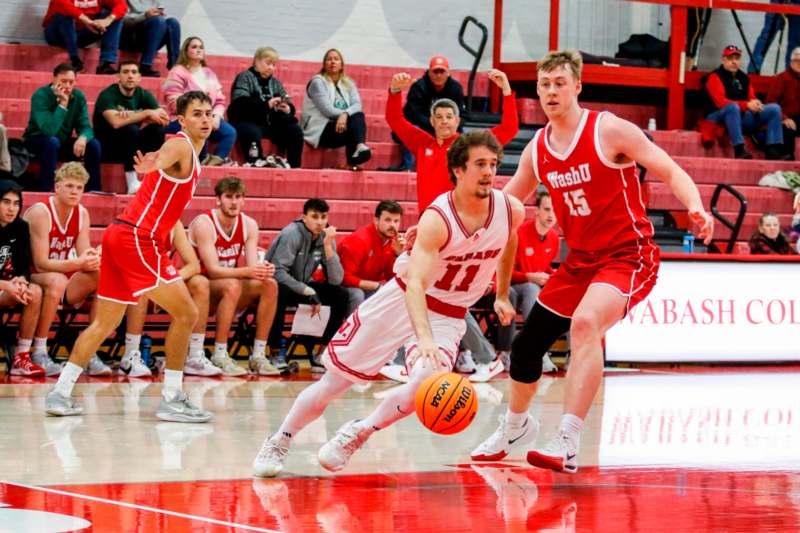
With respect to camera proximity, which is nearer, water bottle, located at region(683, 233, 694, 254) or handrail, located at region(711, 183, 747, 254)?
water bottle, located at region(683, 233, 694, 254)

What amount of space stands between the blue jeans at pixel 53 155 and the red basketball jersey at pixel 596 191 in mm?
5858

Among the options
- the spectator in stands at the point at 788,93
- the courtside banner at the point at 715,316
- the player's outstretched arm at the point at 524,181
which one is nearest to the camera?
the player's outstretched arm at the point at 524,181

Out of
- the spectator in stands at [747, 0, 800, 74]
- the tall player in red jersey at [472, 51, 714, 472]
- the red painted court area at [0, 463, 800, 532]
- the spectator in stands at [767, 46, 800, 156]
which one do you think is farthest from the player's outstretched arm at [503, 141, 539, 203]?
the spectator in stands at [747, 0, 800, 74]

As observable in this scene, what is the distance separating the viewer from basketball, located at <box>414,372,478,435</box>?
490cm

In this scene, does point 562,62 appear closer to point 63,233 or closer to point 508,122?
point 508,122

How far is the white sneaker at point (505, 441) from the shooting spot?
5.89m

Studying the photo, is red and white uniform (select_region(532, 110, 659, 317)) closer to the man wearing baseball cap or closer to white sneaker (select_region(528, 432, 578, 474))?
white sneaker (select_region(528, 432, 578, 474))

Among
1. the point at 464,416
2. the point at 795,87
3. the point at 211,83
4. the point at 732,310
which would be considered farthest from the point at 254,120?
the point at 464,416

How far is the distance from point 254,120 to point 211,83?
1.69ft

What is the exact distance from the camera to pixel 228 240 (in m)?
9.76

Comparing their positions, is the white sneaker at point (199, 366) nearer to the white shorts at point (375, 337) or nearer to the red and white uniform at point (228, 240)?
the red and white uniform at point (228, 240)

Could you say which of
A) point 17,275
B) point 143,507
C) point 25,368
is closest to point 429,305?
point 143,507

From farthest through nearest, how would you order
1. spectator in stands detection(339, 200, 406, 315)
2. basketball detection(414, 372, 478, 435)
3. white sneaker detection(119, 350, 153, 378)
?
spectator in stands detection(339, 200, 406, 315)
white sneaker detection(119, 350, 153, 378)
basketball detection(414, 372, 478, 435)

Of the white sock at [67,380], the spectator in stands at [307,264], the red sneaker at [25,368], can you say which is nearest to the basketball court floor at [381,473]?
the white sock at [67,380]
